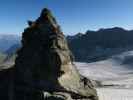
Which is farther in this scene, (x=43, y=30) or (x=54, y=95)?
(x=43, y=30)

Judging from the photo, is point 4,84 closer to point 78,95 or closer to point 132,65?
point 78,95

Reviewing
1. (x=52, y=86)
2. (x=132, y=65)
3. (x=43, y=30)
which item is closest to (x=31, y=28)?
(x=43, y=30)

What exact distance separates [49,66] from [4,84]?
6.40m

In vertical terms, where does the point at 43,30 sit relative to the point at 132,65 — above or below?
below

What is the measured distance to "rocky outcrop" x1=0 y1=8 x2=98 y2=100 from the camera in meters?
31.9

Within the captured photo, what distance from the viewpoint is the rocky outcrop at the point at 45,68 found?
3189 centimetres

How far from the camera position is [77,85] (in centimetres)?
3450

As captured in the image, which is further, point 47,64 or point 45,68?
point 45,68

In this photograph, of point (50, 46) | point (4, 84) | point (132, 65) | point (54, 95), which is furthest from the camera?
point (132, 65)

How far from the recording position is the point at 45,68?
1275 inches

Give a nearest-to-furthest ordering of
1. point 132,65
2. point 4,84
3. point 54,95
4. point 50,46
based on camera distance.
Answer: point 54,95, point 50,46, point 4,84, point 132,65

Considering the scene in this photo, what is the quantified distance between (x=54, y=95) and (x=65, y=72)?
3.47m

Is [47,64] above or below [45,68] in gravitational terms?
above

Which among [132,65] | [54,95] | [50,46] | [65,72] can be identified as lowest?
[54,95]
